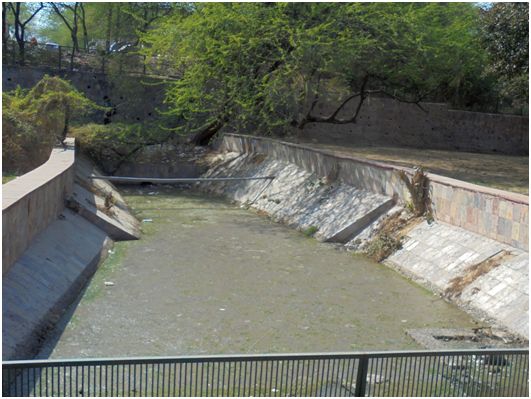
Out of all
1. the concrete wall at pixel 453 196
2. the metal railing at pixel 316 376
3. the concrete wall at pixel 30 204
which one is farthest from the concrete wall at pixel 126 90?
the metal railing at pixel 316 376

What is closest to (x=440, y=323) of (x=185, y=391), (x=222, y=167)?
(x=185, y=391)

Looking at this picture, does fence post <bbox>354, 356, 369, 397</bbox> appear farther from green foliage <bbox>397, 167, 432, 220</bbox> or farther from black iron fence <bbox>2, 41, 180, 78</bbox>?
black iron fence <bbox>2, 41, 180, 78</bbox>

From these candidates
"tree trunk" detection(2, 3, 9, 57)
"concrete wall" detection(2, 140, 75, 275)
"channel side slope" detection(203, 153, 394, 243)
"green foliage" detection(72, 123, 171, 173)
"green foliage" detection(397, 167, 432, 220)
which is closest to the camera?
"concrete wall" detection(2, 140, 75, 275)

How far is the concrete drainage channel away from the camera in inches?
404

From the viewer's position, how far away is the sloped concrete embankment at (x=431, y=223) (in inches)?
459

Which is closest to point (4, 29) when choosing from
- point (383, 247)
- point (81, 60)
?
point (81, 60)

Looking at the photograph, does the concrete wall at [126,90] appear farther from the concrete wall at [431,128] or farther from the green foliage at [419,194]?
the green foliage at [419,194]

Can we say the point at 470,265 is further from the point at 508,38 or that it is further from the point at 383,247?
the point at 508,38

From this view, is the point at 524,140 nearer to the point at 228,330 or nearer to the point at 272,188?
the point at 272,188

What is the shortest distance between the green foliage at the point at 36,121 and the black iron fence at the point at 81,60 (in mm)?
10783

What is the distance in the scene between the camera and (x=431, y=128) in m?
32.9

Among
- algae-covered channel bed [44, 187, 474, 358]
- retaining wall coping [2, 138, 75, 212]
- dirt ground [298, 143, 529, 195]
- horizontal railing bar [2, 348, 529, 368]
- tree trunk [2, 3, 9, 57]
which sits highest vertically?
tree trunk [2, 3, 9, 57]

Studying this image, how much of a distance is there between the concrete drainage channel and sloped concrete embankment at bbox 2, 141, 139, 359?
0.03 metres

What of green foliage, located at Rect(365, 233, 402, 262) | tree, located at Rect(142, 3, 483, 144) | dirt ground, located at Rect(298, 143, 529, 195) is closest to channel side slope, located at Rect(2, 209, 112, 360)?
green foliage, located at Rect(365, 233, 402, 262)
